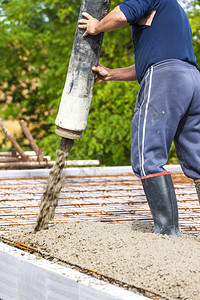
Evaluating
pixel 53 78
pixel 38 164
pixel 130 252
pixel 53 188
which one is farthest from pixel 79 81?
pixel 53 78

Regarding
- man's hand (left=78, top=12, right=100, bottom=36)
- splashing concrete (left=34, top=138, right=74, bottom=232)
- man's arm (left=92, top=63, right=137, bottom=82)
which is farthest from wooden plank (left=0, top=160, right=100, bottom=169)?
man's hand (left=78, top=12, right=100, bottom=36)

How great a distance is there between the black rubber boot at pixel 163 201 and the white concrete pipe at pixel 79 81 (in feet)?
1.86

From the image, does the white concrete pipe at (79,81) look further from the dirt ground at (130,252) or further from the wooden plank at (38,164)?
the wooden plank at (38,164)

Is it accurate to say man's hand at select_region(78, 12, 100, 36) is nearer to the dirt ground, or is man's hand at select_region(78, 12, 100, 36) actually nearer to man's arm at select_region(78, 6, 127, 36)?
man's arm at select_region(78, 6, 127, 36)

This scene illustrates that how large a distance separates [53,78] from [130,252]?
9.34m

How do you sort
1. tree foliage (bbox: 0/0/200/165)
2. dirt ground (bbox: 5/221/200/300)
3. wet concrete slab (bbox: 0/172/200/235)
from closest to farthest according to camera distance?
dirt ground (bbox: 5/221/200/300), wet concrete slab (bbox: 0/172/200/235), tree foliage (bbox: 0/0/200/165)

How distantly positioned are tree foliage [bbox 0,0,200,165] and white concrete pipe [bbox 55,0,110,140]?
6072 mm

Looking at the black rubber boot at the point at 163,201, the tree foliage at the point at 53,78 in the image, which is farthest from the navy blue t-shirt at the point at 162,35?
the tree foliage at the point at 53,78

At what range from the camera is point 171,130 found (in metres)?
2.87

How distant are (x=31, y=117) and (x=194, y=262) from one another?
1096cm

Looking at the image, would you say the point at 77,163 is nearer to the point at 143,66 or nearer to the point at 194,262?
the point at 143,66

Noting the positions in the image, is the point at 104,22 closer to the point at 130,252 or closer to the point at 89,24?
the point at 89,24

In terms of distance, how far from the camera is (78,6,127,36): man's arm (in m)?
2.81

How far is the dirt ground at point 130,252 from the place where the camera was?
2.14m
